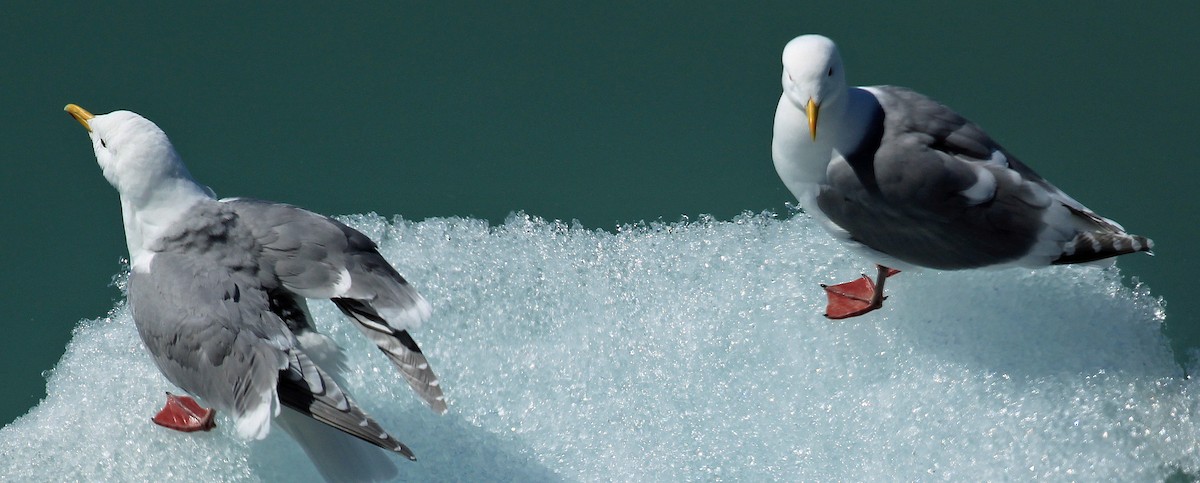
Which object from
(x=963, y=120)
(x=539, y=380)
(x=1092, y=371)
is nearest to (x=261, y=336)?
(x=539, y=380)

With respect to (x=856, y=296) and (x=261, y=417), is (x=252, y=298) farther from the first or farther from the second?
(x=856, y=296)

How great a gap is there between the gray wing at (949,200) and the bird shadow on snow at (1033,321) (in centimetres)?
23

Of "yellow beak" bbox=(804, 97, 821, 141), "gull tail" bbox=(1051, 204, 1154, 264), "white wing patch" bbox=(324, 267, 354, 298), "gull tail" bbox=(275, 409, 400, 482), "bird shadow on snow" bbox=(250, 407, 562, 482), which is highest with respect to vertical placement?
"yellow beak" bbox=(804, 97, 821, 141)

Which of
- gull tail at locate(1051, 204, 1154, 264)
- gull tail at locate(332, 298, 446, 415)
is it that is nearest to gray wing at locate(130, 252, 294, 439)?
gull tail at locate(332, 298, 446, 415)

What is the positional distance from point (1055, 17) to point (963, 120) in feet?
3.14

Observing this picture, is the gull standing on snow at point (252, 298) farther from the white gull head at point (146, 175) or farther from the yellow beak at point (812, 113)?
the yellow beak at point (812, 113)

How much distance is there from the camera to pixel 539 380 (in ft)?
7.32

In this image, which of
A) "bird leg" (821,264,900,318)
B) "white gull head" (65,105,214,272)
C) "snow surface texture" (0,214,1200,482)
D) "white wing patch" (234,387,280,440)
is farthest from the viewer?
"bird leg" (821,264,900,318)

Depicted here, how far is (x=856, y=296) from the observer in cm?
227

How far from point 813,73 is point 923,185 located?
0.27 metres

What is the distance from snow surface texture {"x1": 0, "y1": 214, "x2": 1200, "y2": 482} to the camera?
6.80ft

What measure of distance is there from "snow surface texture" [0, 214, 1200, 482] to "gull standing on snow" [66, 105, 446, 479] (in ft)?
0.91

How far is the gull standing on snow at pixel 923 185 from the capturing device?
195 cm

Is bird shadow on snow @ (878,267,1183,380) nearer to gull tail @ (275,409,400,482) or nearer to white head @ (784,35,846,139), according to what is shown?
white head @ (784,35,846,139)
